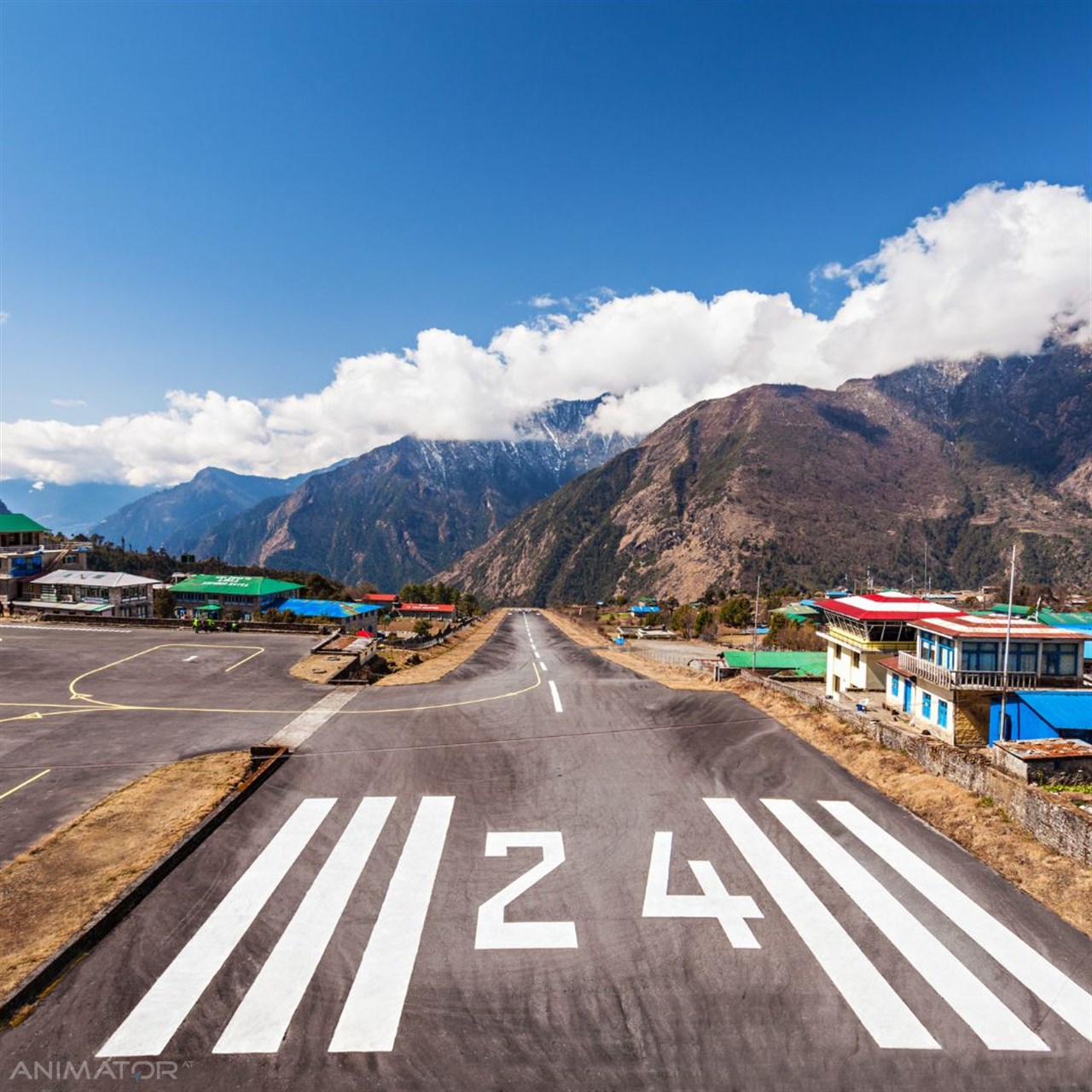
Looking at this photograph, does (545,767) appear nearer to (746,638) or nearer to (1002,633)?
(1002,633)

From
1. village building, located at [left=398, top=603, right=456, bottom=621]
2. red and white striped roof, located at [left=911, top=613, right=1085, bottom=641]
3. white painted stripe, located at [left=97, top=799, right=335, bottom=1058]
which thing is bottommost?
village building, located at [left=398, top=603, right=456, bottom=621]

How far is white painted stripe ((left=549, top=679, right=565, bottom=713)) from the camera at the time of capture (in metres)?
32.1

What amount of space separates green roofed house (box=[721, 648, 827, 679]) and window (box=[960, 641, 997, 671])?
2320 cm

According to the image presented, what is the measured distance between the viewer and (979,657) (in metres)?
30.3

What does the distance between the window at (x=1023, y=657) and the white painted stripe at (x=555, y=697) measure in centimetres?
2250

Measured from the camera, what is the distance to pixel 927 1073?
979 cm

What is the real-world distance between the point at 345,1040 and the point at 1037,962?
522 inches

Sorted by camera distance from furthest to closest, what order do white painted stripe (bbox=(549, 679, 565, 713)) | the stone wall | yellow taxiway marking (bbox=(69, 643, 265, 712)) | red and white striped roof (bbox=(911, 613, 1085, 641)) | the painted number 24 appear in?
yellow taxiway marking (bbox=(69, 643, 265, 712)) → white painted stripe (bbox=(549, 679, 565, 713)) → red and white striped roof (bbox=(911, 613, 1085, 641)) → the stone wall → the painted number 24

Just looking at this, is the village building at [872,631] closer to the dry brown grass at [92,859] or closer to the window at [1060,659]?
the window at [1060,659]

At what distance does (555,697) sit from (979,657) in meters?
21.7

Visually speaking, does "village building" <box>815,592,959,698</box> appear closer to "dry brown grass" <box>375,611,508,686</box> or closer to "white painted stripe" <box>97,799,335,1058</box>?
"dry brown grass" <box>375,611,508,686</box>

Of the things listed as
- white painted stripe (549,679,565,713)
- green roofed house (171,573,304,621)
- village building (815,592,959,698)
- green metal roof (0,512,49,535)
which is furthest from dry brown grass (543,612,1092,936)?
green metal roof (0,512,49,535)

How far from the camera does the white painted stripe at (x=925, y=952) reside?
10578 mm

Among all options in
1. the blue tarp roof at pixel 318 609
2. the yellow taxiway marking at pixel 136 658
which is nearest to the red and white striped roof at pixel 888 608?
the yellow taxiway marking at pixel 136 658
